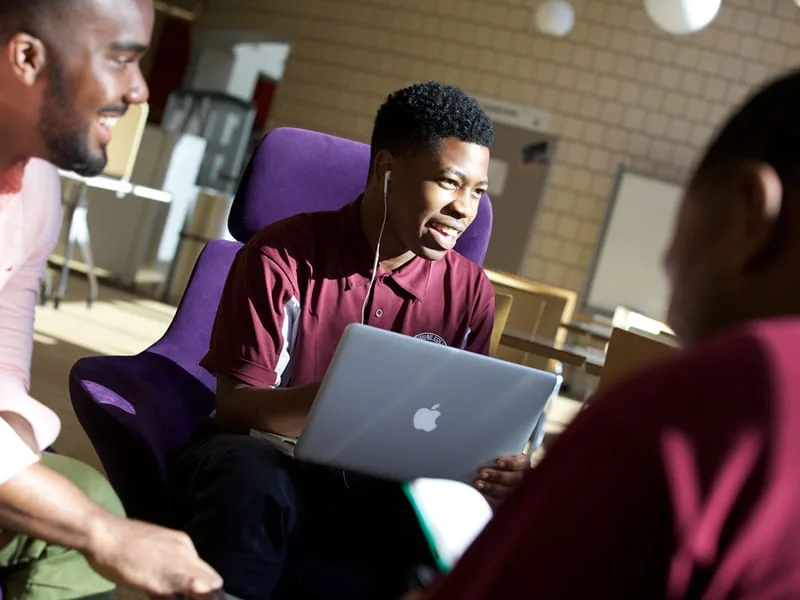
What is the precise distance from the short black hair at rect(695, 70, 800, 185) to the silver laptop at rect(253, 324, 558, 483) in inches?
29.1

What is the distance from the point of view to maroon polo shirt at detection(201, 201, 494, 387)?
1.54 m

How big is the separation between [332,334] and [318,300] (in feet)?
0.21

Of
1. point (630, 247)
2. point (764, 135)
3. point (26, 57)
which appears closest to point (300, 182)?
point (26, 57)

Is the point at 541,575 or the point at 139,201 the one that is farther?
the point at 139,201

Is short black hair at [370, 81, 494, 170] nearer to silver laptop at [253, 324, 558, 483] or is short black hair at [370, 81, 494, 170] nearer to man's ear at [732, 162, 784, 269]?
silver laptop at [253, 324, 558, 483]

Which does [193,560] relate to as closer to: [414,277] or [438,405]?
[438,405]

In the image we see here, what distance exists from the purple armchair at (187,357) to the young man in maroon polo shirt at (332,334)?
72 mm

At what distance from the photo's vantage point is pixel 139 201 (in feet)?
21.1

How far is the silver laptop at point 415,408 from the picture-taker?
1.24 metres

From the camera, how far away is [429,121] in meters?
1.77

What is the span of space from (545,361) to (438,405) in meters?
3.39

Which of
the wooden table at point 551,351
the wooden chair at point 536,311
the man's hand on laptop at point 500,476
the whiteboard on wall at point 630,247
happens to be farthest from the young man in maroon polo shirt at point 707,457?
the whiteboard on wall at point 630,247

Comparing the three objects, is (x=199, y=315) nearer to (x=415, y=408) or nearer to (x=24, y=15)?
(x=415, y=408)

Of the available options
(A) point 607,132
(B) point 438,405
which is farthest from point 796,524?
(A) point 607,132
